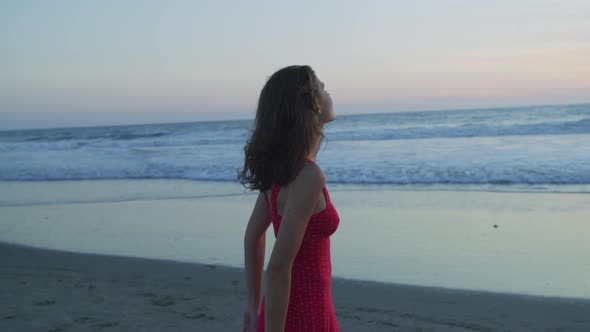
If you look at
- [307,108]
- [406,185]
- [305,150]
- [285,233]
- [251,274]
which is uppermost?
[307,108]

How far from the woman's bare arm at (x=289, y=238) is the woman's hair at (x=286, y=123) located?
Result: 0.16 ft

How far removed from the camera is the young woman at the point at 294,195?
1.55 m

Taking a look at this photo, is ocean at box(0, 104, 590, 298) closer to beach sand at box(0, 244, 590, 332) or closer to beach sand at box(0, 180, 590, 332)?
beach sand at box(0, 180, 590, 332)

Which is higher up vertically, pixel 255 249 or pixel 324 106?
pixel 324 106

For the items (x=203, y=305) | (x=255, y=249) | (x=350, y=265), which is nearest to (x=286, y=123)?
(x=255, y=249)

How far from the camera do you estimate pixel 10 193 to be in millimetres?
13883

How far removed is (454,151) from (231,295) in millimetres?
16284

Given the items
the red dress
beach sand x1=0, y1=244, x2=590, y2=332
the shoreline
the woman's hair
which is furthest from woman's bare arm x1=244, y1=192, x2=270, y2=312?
the shoreline

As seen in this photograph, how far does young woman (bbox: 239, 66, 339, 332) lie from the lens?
155 centimetres

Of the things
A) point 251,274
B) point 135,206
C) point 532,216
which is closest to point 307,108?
point 251,274

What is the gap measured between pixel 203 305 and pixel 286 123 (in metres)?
3.95

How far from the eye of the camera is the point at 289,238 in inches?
60.4

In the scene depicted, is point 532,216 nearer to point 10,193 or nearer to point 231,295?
point 231,295

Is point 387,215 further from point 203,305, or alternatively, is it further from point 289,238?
point 289,238
